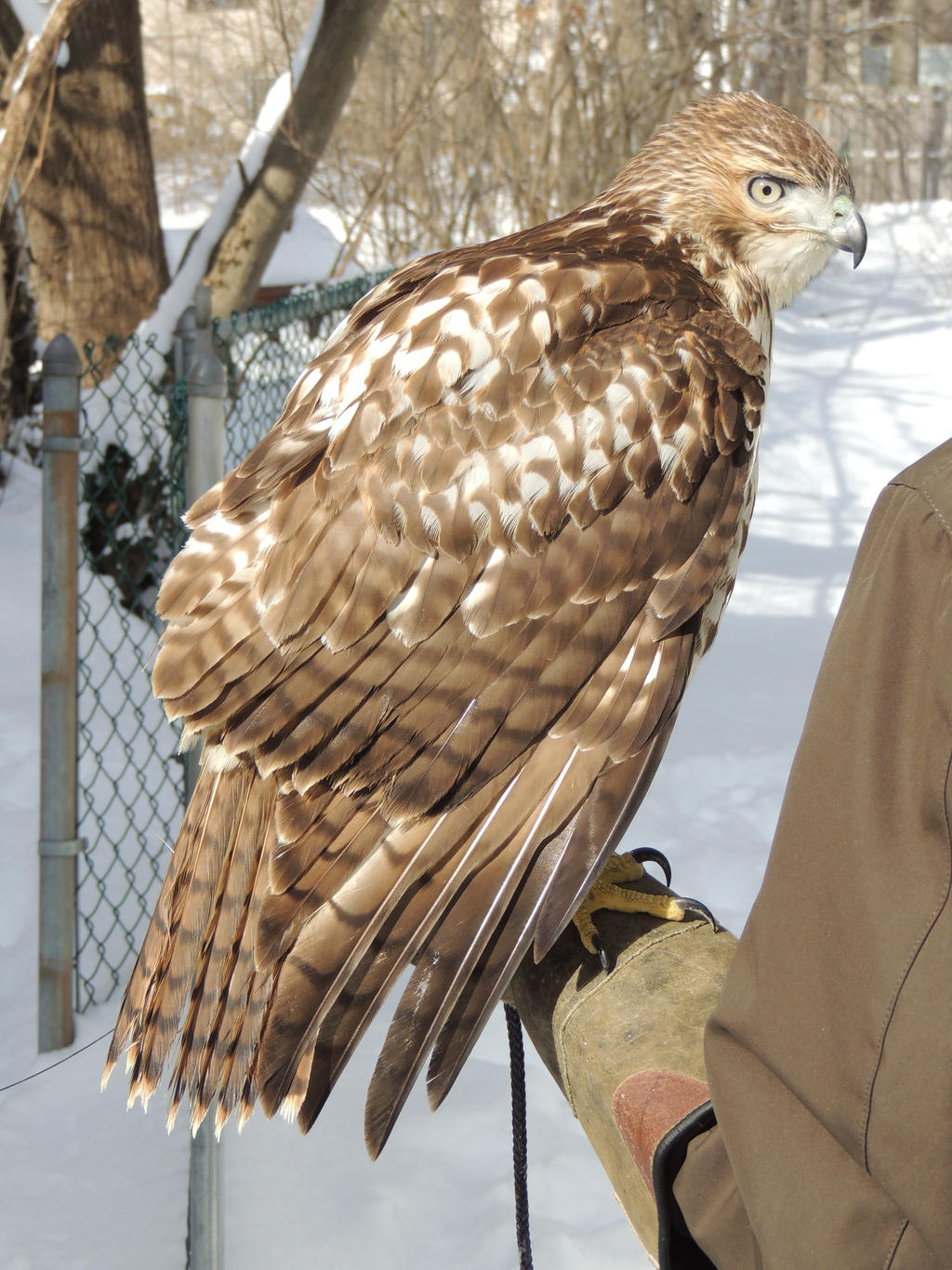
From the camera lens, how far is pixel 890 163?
18.8m

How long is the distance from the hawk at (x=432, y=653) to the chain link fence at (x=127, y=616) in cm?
149

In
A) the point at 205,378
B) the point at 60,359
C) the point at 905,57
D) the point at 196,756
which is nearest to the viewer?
the point at 196,756

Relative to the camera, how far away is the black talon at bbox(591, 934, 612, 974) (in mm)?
1969

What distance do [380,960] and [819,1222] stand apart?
920 mm

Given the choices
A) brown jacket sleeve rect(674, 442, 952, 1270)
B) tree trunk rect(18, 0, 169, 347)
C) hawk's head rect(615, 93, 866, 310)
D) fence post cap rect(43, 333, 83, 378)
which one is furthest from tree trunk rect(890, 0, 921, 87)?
brown jacket sleeve rect(674, 442, 952, 1270)

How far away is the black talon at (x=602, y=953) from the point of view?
77.5 inches

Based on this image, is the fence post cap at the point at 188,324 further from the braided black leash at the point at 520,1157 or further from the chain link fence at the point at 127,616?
the braided black leash at the point at 520,1157

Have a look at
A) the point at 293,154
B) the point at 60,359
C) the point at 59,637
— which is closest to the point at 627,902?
the point at 59,637

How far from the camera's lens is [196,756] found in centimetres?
276

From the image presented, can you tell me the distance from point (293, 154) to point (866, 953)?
608 centimetres

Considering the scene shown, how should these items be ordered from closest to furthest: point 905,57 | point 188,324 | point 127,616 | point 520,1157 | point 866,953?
1. point 866,953
2. point 520,1157
3. point 188,324
4. point 127,616
5. point 905,57

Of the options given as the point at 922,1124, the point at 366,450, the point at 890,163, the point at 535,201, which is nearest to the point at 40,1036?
the point at 366,450

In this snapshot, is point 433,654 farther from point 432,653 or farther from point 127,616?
point 127,616

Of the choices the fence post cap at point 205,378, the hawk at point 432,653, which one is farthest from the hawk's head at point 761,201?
the fence post cap at point 205,378
